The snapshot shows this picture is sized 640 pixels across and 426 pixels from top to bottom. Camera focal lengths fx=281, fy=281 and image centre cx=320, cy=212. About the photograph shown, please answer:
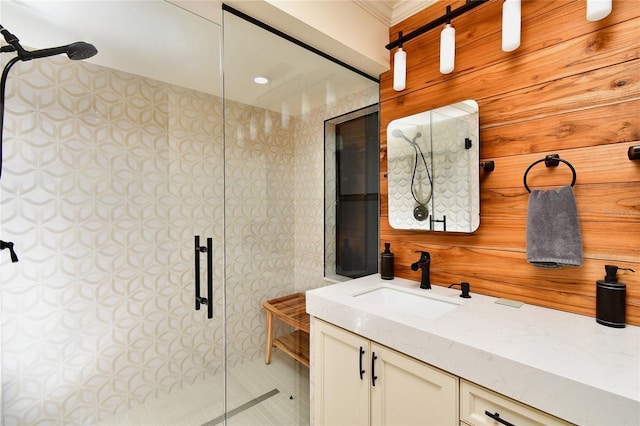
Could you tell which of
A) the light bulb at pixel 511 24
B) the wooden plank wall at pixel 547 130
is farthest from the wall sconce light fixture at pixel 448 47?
the light bulb at pixel 511 24

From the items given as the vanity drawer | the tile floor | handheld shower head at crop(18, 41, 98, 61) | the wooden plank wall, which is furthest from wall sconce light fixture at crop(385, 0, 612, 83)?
the tile floor

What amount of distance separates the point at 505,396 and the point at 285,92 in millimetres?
1627

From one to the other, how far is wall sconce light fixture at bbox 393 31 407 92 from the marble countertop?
1245 millimetres

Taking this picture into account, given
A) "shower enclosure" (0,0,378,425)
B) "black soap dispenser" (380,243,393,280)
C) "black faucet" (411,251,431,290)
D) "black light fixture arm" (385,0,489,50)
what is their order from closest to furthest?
"black light fixture arm" (385,0,489,50) → "shower enclosure" (0,0,378,425) → "black faucet" (411,251,431,290) → "black soap dispenser" (380,243,393,280)

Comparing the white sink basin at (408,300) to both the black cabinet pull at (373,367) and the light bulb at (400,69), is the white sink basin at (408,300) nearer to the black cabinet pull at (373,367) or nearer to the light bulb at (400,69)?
the black cabinet pull at (373,367)

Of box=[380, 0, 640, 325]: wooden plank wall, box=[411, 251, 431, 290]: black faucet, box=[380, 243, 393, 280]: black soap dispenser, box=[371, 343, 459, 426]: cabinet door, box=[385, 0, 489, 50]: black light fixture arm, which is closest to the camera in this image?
box=[371, 343, 459, 426]: cabinet door

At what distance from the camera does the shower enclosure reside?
143cm

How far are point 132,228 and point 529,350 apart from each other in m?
2.11

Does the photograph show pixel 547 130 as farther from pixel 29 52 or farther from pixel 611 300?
pixel 29 52

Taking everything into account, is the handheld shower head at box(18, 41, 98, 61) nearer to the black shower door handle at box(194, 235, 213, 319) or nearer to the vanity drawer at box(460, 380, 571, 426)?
the black shower door handle at box(194, 235, 213, 319)

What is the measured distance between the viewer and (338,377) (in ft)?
4.28

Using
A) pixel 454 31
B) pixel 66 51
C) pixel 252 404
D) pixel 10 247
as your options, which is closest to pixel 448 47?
pixel 454 31

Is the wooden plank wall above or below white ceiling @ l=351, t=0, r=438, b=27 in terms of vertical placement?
below

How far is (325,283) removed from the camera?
1.79 m
